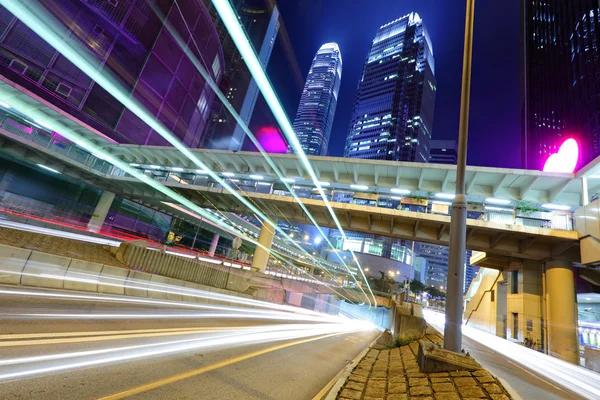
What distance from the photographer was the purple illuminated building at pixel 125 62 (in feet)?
104

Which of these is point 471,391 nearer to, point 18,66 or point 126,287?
point 126,287

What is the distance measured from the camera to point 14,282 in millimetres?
8789

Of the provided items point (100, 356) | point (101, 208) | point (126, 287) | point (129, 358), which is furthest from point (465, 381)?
point (101, 208)

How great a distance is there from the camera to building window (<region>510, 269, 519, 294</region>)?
862 inches

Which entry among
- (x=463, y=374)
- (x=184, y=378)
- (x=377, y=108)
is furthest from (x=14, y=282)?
(x=377, y=108)

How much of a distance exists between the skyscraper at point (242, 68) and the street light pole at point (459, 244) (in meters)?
91.4

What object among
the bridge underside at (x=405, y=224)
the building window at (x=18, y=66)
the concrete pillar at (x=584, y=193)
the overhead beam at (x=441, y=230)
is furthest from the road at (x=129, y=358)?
the building window at (x=18, y=66)

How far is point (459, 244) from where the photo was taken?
6.51 metres

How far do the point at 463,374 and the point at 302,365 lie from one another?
4104 millimetres

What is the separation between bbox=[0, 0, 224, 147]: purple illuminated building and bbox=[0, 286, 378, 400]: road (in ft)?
104

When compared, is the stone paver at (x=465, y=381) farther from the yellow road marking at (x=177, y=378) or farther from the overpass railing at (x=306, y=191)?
the overpass railing at (x=306, y=191)

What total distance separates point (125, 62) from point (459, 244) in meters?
57.4

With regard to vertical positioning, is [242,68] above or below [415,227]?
above

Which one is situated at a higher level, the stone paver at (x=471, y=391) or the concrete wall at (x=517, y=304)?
the concrete wall at (x=517, y=304)
